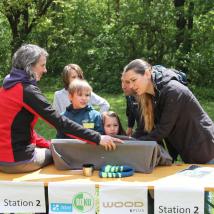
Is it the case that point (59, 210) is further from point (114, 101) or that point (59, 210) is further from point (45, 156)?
point (114, 101)

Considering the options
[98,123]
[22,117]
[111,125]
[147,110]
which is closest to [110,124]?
[111,125]

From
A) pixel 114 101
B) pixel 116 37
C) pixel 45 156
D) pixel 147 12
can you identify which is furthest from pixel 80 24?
pixel 45 156

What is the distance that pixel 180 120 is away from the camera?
12.0ft

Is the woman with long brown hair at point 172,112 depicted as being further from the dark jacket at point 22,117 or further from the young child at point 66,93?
the young child at point 66,93

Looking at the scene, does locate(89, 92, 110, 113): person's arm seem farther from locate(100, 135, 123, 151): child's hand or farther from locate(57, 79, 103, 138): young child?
locate(100, 135, 123, 151): child's hand

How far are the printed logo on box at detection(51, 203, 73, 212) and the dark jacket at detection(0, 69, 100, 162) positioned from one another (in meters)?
0.44

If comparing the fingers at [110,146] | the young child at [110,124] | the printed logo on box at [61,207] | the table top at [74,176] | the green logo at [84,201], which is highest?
the young child at [110,124]

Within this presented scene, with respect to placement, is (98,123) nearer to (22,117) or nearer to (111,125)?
(111,125)

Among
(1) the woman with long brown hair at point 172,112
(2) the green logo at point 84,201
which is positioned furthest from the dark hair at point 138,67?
(2) the green logo at point 84,201

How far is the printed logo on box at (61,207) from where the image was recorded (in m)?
3.40

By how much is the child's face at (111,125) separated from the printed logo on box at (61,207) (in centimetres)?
96

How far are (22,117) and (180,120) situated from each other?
1.18m

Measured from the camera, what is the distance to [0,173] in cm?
370

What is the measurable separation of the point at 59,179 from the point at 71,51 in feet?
48.4
